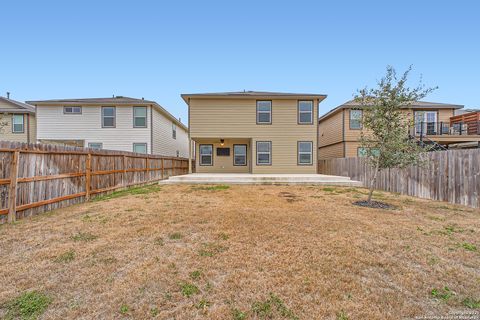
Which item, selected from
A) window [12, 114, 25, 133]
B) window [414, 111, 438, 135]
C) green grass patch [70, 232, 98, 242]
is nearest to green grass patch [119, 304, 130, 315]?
green grass patch [70, 232, 98, 242]

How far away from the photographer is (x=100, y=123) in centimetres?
1748

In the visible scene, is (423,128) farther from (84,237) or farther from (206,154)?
(84,237)

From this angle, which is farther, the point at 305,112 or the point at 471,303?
the point at 305,112

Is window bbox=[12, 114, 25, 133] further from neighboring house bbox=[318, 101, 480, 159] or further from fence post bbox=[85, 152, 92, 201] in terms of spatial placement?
neighboring house bbox=[318, 101, 480, 159]

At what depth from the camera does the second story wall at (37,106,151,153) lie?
56.6ft

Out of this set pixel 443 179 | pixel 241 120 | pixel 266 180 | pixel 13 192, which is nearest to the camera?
pixel 13 192

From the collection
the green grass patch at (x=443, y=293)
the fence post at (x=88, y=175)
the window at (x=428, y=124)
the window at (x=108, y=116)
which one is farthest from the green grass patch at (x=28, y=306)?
the window at (x=428, y=124)

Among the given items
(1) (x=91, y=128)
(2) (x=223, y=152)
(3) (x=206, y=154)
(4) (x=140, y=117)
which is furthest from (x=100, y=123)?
(2) (x=223, y=152)

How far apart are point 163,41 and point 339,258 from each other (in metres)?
22.3

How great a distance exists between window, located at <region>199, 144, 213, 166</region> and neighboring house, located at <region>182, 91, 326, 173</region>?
186 cm

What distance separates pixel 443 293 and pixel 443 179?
762 cm

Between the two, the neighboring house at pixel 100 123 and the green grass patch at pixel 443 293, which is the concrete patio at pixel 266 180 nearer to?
the neighboring house at pixel 100 123

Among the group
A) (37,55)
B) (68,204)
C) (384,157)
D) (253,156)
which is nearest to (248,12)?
(253,156)

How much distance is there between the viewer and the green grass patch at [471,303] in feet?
7.88
